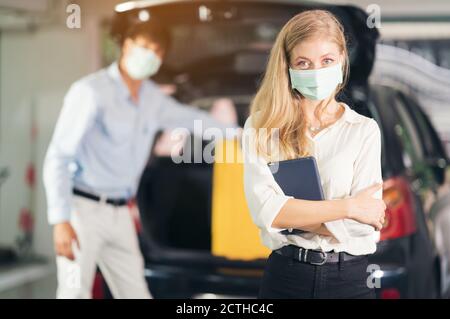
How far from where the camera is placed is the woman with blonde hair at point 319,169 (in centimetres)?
246

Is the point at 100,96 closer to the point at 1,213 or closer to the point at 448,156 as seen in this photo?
the point at 1,213

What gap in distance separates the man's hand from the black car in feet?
0.95

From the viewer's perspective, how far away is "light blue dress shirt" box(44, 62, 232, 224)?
2.93 metres

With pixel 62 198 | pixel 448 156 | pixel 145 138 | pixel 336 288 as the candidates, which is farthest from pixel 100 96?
pixel 448 156

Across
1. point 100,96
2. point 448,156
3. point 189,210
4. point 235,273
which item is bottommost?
point 235,273

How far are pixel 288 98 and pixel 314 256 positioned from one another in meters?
0.56

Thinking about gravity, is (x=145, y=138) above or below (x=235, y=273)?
above

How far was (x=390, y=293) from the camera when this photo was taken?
2.78 m

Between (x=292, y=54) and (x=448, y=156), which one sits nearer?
(x=292, y=54)

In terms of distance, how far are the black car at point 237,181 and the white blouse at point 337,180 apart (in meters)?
0.17

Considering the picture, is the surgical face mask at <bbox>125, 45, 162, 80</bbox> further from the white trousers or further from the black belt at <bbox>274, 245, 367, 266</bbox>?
Result: the black belt at <bbox>274, 245, 367, 266</bbox>

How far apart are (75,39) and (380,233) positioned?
5.06ft

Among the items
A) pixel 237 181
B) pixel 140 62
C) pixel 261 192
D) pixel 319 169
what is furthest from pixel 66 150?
pixel 319 169

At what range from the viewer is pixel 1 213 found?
3.22 m
